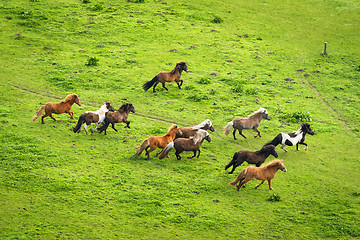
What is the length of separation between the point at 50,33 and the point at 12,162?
1649cm

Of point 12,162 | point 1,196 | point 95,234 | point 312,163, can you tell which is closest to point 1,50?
Answer: point 12,162

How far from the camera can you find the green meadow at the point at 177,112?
524 inches

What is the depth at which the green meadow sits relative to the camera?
1332cm

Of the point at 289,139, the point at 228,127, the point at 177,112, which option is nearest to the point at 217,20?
the point at 177,112

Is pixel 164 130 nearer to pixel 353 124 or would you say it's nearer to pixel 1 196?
pixel 1 196

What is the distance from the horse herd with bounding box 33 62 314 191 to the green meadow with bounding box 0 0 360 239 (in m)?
0.49

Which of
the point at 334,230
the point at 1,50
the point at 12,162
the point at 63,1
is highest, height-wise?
the point at 63,1

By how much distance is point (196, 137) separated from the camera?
16.8 m

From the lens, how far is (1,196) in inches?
535

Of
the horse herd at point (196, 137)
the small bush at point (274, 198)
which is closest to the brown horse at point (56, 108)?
the horse herd at point (196, 137)

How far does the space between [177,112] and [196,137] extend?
465 centimetres

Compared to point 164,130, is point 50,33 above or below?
above

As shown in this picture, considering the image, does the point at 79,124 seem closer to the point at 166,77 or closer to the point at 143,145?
the point at 143,145

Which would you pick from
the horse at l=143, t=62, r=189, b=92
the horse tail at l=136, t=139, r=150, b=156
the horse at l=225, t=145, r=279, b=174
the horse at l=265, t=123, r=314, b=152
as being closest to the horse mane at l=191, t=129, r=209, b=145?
the horse at l=225, t=145, r=279, b=174
